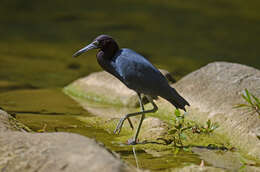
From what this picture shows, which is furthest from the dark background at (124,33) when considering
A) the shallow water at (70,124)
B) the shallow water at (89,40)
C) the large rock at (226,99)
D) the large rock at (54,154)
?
the large rock at (54,154)

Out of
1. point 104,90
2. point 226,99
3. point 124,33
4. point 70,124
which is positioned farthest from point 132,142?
point 124,33

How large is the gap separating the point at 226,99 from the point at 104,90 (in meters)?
1.92

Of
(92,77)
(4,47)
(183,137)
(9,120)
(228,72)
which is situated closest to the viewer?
(9,120)

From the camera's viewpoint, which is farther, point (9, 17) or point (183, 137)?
point (9, 17)

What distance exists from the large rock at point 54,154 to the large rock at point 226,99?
184 centimetres

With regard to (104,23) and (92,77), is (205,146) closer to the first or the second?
(92,77)

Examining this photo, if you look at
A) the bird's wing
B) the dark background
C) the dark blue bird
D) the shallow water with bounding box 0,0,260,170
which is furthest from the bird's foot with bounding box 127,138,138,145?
the dark background

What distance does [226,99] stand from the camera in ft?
17.4

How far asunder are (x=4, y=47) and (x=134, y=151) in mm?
6438

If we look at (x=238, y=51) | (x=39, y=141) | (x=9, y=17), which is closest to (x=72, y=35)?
(x=9, y=17)

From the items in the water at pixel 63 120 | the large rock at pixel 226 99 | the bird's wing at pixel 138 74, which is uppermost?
the bird's wing at pixel 138 74

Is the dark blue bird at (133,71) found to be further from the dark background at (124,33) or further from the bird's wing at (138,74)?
the dark background at (124,33)

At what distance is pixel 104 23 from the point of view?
11945 millimetres

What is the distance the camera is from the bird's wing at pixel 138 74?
14.7 ft
